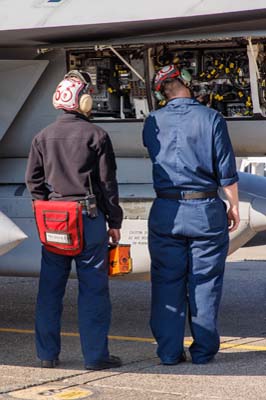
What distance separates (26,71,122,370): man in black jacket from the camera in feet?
22.2

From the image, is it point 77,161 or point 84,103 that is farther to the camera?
point 84,103

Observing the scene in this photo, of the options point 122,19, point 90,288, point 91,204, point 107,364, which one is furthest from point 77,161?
point 122,19

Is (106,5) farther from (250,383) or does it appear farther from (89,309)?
(250,383)

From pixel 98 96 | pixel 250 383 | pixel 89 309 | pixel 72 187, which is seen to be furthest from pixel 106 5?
pixel 250 383

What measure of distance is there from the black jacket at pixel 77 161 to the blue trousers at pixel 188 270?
37 cm

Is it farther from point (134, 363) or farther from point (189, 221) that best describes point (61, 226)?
point (134, 363)

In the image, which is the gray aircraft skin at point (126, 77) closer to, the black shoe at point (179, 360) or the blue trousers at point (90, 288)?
the blue trousers at point (90, 288)

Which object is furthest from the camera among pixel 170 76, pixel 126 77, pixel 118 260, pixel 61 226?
pixel 126 77

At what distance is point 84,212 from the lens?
6.76 metres

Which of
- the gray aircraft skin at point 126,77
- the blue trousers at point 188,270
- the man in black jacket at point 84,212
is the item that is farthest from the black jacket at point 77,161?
the gray aircraft skin at point 126,77

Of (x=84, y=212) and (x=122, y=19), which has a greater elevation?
(x=122, y=19)

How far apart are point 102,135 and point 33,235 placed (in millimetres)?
1818

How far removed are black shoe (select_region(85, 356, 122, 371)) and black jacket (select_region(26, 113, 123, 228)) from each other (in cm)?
88

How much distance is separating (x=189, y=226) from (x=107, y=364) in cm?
105
